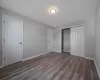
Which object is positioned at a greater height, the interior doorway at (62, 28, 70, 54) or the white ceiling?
the white ceiling

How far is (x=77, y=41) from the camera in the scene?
154 inches

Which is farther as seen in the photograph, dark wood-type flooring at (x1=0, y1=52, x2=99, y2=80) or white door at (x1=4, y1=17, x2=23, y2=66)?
white door at (x1=4, y1=17, x2=23, y2=66)

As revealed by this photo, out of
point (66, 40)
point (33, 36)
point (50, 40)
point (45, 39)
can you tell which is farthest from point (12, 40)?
point (66, 40)

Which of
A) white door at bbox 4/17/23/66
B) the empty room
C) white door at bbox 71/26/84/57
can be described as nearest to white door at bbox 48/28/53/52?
the empty room

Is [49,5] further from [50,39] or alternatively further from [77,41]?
[50,39]

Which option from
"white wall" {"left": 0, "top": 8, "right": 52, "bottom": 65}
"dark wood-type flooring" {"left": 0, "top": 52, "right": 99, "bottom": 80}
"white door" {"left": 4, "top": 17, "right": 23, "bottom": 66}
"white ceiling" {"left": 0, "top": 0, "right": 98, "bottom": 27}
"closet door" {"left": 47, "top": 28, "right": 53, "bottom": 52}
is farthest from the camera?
"closet door" {"left": 47, "top": 28, "right": 53, "bottom": 52}

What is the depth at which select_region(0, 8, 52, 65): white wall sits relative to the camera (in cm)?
317

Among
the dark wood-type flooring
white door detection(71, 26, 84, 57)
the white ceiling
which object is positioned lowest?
the dark wood-type flooring

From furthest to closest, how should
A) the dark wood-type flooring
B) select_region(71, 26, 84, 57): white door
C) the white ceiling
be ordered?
select_region(71, 26, 84, 57): white door → the white ceiling → the dark wood-type flooring

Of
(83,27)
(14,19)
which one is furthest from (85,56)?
(14,19)

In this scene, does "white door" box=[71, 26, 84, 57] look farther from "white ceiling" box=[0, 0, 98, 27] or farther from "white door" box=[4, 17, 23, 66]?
"white door" box=[4, 17, 23, 66]

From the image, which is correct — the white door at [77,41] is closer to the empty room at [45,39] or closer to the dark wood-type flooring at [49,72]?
the empty room at [45,39]

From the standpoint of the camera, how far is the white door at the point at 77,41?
373 cm

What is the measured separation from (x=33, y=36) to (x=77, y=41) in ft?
9.73
